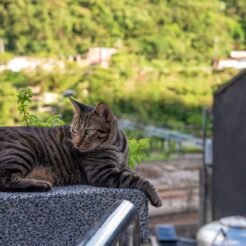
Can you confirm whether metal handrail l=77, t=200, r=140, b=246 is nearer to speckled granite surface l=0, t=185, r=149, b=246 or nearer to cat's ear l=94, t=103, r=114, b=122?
speckled granite surface l=0, t=185, r=149, b=246

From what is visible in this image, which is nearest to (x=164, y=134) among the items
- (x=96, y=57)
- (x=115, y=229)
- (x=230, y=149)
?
(x=96, y=57)

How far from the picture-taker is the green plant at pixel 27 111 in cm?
196

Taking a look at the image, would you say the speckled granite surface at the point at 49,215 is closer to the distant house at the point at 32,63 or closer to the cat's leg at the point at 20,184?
the cat's leg at the point at 20,184

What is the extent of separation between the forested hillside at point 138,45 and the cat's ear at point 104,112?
23.1m

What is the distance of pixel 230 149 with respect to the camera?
1195cm

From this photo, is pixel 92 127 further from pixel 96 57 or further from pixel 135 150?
pixel 96 57

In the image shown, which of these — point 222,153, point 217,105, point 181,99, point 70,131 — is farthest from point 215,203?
point 181,99

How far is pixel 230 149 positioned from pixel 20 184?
34.4ft

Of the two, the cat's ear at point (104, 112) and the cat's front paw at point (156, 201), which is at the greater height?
the cat's ear at point (104, 112)

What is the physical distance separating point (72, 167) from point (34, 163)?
103mm

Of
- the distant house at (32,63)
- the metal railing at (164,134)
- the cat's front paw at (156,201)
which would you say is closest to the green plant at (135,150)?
the cat's front paw at (156,201)

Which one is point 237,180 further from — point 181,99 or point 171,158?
point 181,99

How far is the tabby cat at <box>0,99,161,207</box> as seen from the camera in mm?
1750

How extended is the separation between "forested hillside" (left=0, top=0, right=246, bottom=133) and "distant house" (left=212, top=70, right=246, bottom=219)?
13.3m
